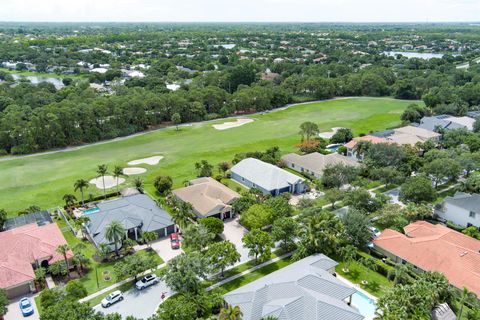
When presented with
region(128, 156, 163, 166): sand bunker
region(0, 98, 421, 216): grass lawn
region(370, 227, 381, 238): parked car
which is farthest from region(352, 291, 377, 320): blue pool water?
region(128, 156, 163, 166): sand bunker

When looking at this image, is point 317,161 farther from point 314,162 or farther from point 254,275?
point 254,275

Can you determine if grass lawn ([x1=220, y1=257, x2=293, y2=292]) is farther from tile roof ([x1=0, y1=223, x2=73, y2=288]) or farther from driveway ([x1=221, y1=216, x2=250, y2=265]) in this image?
tile roof ([x1=0, y1=223, x2=73, y2=288])

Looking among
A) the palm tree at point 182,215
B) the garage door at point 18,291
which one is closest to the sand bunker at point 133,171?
the palm tree at point 182,215

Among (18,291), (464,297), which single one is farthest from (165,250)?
(464,297)

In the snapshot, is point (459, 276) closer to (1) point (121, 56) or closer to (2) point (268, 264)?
(2) point (268, 264)

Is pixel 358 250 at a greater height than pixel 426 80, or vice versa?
pixel 426 80

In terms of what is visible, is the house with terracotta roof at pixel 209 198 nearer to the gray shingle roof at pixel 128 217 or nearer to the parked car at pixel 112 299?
the gray shingle roof at pixel 128 217

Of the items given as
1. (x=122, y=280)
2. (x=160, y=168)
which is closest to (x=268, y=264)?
(x=122, y=280)
